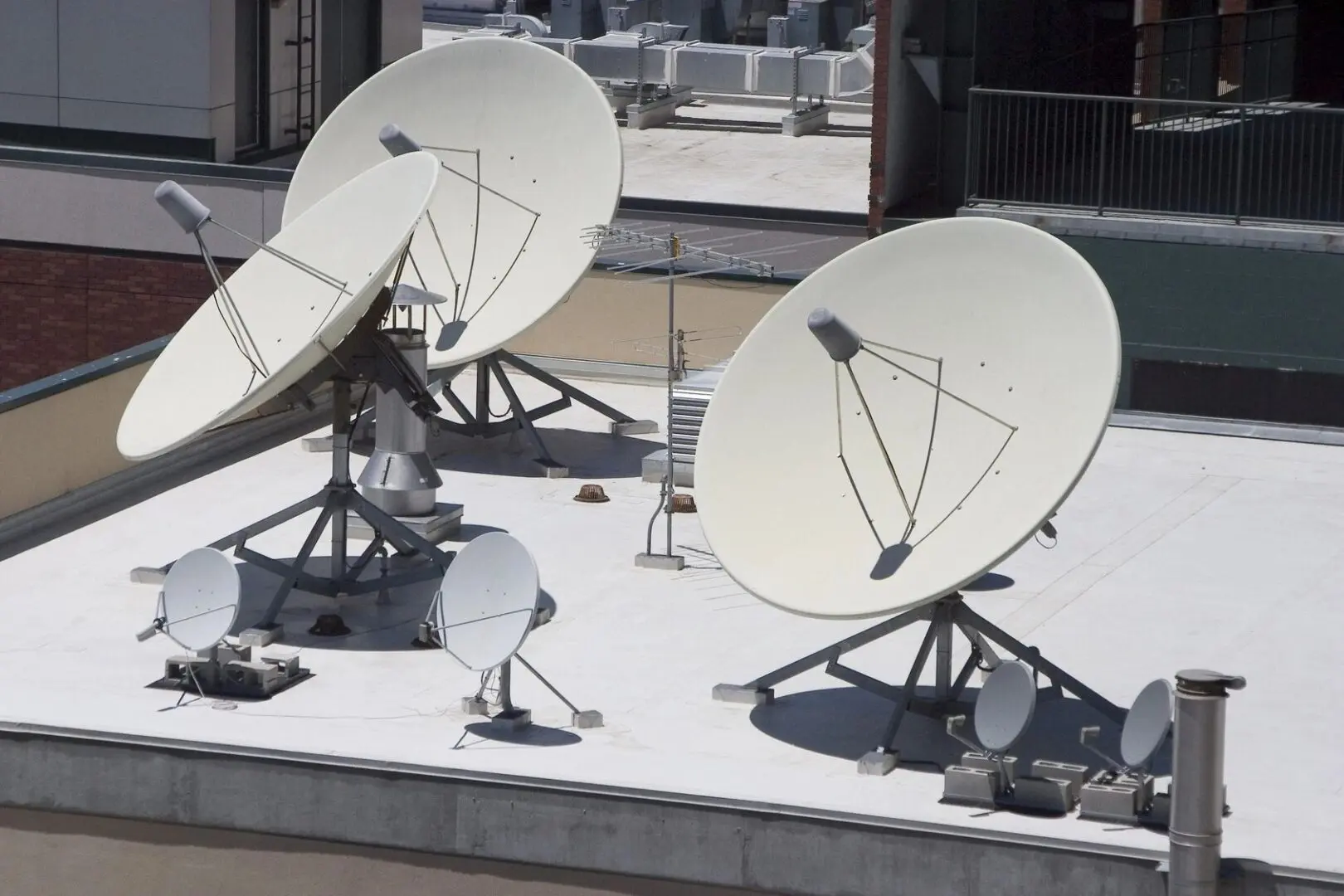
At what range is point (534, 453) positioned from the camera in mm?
25656

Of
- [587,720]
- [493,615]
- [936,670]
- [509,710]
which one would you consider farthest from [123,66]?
[936,670]

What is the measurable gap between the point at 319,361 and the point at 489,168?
701 cm

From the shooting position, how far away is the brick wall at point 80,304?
33656mm

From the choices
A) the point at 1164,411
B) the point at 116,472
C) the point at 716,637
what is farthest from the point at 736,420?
the point at 1164,411

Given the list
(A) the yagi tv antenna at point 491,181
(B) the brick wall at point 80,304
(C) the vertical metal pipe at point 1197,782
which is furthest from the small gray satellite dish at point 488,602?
(B) the brick wall at point 80,304

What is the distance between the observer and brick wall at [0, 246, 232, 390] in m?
33.7

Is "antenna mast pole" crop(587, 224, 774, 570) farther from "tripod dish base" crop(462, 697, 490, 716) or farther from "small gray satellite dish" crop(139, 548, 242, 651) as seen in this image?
"small gray satellite dish" crop(139, 548, 242, 651)

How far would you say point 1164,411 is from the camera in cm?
2748

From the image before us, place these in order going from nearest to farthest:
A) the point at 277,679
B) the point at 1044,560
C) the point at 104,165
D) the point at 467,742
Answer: the point at 467,742, the point at 277,679, the point at 1044,560, the point at 104,165

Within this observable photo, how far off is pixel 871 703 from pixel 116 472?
29.2 feet

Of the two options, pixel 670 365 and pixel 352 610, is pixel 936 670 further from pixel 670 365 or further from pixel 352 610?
pixel 352 610

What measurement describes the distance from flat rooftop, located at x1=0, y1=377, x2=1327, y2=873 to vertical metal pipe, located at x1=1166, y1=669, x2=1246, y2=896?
0.72 metres

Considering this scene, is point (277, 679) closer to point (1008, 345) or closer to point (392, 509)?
point (392, 509)

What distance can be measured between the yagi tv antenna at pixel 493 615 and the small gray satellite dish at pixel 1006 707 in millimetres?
3061
